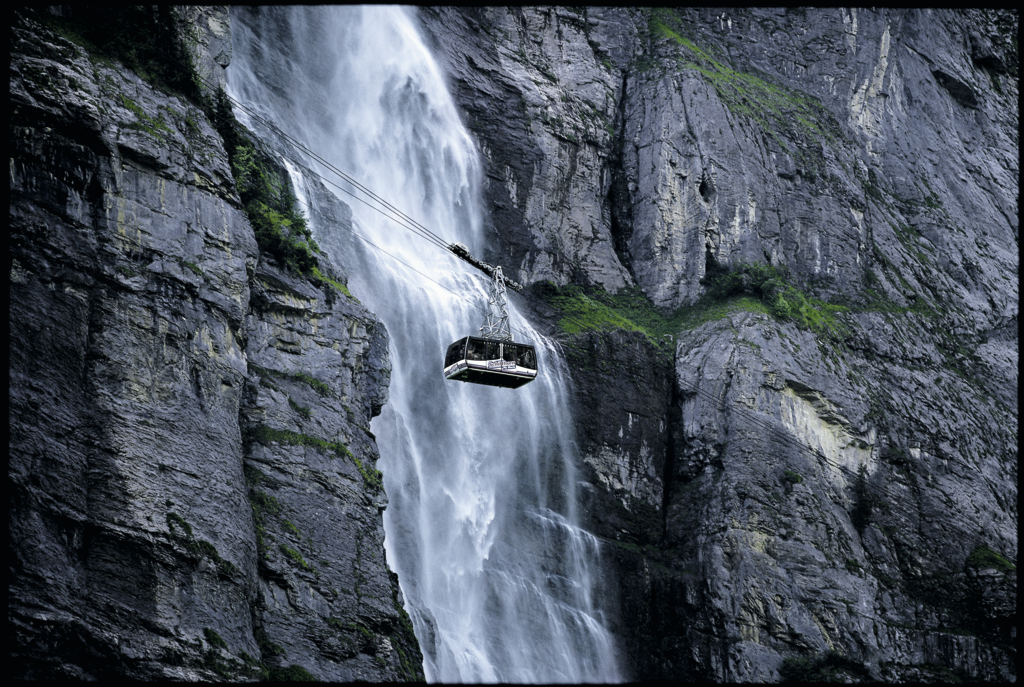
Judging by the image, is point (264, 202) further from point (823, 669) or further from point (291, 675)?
point (823, 669)

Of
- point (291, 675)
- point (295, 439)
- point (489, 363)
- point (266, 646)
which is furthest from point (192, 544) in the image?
point (489, 363)

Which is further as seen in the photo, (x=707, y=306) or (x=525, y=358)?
(x=707, y=306)

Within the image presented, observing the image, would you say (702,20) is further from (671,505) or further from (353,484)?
(353,484)

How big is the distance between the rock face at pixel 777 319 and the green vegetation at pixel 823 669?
5.0 inches

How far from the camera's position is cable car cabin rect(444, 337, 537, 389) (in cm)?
3266

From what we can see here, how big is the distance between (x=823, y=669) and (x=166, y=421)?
27.1 m

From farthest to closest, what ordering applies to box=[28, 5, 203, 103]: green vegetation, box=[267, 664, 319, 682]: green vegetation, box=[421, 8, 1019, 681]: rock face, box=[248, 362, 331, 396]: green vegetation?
1. box=[421, 8, 1019, 681]: rock face
2. box=[248, 362, 331, 396]: green vegetation
3. box=[28, 5, 203, 103]: green vegetation
4. box=[267, 664, 319, 682]: green vegetation

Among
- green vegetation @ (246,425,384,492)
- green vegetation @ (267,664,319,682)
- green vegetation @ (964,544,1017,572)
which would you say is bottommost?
green vegetation @ (267,664,319,682)

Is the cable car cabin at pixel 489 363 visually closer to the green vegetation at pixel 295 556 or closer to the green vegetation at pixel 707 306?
the green vegetation at pixel 295 556

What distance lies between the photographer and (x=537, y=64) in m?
61.8

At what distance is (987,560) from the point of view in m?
51.1

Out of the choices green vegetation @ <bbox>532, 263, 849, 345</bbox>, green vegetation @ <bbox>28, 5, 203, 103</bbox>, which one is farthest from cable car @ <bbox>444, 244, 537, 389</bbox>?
green vegetation @ <bbox>532, 263, 849, 345</bbox>

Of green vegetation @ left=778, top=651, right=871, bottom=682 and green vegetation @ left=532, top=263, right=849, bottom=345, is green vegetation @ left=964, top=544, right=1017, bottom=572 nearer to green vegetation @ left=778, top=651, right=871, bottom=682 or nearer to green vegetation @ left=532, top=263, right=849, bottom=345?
green vegetation @ left=778, top=651, right=871, bottom=682

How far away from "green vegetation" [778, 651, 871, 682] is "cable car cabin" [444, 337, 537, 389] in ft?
63.6
